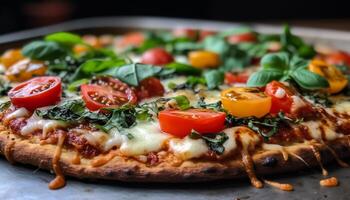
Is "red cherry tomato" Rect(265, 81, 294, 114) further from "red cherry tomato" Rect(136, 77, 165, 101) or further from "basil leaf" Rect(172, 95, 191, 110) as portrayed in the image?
"red cherry tomato" Rect(136, 77, 165, 101)

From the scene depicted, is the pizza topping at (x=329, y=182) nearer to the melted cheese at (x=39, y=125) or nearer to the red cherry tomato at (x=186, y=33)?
the melted cheese at (x=39, y=125)

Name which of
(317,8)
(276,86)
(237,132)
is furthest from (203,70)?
(317,8)

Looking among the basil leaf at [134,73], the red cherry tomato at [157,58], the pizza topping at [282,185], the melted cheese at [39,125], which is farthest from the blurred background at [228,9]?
the pizza topping at [282,185]

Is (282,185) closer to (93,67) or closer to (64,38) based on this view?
(93,67)

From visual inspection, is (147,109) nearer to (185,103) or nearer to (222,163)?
(185,103)

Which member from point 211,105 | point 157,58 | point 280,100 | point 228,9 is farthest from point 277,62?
point 228,9

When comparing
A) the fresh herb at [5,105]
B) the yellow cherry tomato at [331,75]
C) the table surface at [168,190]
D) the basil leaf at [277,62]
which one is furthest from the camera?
the basil leaf at [277,62]

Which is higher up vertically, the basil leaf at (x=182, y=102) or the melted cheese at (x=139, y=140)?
the basil leaf at (x=182, y=102)

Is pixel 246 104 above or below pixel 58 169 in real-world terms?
above
